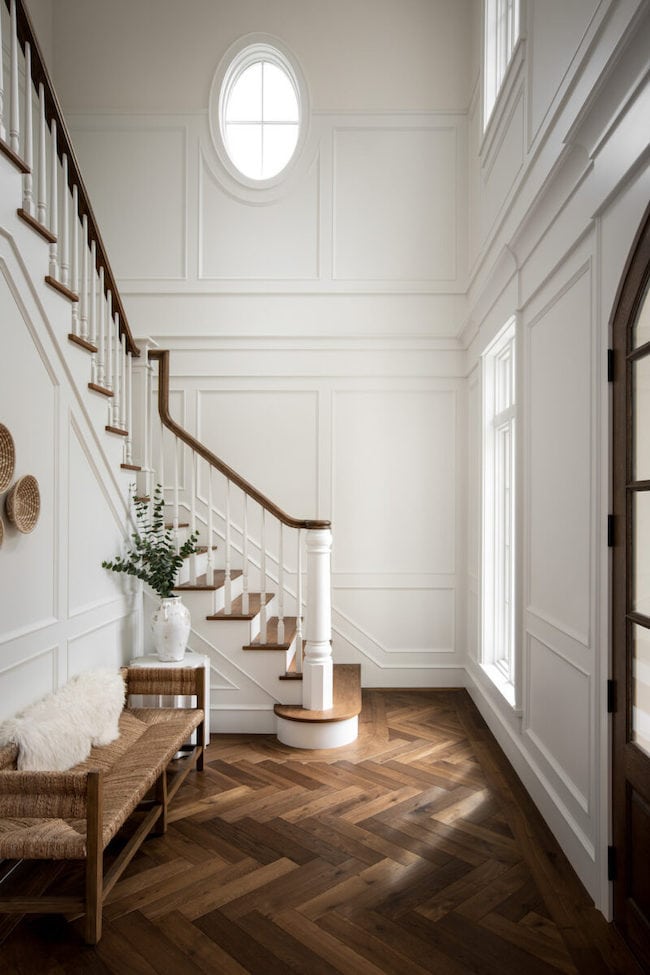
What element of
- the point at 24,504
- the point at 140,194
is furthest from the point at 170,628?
the point at 140,194

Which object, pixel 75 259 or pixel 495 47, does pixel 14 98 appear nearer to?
pixel 75 259

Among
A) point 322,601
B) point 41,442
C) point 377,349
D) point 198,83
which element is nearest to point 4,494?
point 41,442

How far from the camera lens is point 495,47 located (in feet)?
15.4

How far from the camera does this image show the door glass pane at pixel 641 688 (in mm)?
2102

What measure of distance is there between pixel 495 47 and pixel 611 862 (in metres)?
4.91

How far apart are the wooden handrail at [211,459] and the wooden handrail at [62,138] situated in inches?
11.0

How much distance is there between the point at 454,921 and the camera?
7.81 feet

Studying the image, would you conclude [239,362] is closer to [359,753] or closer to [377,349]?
[377,349]

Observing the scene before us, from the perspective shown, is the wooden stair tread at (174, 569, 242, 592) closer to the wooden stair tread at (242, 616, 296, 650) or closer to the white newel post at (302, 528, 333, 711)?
the wooden stair tread at (242, 616, 296, 650)

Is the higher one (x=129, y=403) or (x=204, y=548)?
(x=129, y=403)

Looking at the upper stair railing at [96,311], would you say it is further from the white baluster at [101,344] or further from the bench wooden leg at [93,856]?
the bench wooden leg at [93,856]

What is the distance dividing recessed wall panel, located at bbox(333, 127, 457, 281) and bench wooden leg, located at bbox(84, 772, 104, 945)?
4.46 m

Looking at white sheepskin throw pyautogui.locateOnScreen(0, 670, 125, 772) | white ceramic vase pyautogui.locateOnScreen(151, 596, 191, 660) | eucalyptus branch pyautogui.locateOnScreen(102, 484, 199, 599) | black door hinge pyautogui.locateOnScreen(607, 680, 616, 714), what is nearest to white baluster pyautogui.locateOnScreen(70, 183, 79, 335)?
eucalyptus branch pyautogui.locateOnScreen(102, 484, 199, 599)

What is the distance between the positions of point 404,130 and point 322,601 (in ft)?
13.0
